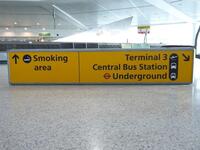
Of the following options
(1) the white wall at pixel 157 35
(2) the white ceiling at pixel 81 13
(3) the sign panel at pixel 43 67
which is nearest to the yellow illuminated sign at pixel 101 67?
(3) the sign panel at pixel 43 67

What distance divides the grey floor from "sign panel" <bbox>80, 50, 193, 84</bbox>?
744 millimetres

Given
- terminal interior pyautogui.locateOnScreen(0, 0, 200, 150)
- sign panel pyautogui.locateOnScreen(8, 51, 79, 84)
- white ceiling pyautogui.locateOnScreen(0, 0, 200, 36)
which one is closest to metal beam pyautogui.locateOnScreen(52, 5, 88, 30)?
white ceiling pyautogui.locateOnScreen(0, 0, 200, 36)

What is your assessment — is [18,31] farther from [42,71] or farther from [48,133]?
[48,133]

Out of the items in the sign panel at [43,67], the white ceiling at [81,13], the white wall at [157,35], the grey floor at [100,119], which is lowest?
the grey floor at [100,119]

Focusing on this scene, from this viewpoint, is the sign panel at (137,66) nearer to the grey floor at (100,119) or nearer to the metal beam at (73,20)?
the grey floor at (100,119)

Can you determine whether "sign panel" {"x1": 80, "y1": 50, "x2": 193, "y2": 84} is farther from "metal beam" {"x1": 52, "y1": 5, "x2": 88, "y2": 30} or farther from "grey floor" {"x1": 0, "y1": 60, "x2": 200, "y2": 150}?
"metal beam" {"x1": 52, "y1": 5, "x2": 88, "y2": 30}

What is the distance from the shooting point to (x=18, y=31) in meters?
32.7

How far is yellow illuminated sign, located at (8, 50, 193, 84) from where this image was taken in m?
6.63

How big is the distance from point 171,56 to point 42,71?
3.62 metres

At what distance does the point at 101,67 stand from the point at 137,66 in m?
1.00

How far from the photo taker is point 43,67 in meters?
6.86

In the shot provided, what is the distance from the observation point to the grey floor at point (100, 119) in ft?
9.25

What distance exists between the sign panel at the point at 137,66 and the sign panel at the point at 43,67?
1.02 ft

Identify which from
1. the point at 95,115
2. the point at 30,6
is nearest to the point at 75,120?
the point at 95,115
